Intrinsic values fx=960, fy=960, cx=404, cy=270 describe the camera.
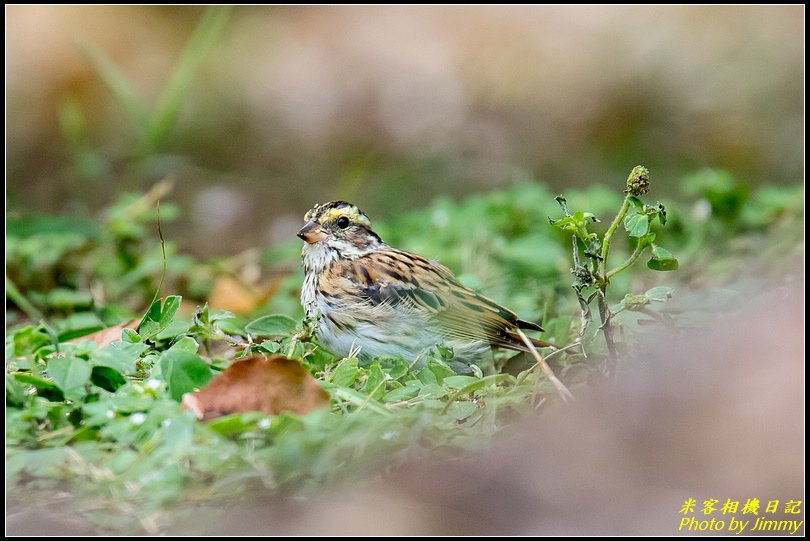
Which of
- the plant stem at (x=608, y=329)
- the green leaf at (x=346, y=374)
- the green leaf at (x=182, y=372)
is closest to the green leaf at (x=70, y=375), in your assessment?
the green leaf at (x=182, y=372)

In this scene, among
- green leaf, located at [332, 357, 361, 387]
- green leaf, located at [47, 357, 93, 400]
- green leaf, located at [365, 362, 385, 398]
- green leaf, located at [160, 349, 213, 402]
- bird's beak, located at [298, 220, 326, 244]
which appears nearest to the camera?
green leaf, located at [47, 357, 93, 400]

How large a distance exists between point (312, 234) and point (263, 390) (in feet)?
6.21

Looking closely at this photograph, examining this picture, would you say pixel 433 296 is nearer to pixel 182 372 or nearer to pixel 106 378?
pixel 182 372

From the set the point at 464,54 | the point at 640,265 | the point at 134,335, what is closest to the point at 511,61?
the point at 464,54

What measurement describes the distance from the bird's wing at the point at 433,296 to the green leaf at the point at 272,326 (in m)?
0.48

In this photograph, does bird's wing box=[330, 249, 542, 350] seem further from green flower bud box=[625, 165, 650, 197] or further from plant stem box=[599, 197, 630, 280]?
green flower bud box=[625, 165, 650, 197]

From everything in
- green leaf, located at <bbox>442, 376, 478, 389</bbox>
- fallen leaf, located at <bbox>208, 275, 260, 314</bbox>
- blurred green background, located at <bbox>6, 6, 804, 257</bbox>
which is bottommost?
green leaf, located at <bbox>442, 376, 478, 389</bbox>

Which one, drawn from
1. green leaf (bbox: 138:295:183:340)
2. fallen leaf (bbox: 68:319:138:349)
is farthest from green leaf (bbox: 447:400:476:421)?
fallen leaf (bbox: 68:319:138:349)

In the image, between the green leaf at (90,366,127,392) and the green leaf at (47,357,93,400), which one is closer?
the green leaf at (47,357,93,400)

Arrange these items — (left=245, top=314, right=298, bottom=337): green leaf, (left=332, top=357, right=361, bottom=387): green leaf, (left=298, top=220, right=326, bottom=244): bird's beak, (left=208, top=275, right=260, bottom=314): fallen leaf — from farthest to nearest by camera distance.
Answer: (left=208, top=275, right=260, bottom=314): fallen leaf, (left=298, top=220, right=326, bottom=244): bird's beak, (left=245, top=314, right=298, bottom=337): green leaf, (left=332, top=357, right=361, bottom=387): green leaf

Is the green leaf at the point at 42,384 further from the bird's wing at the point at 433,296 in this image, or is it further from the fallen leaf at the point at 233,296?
the fallen leaf at the point at 233,296

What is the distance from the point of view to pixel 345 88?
36.4 feet

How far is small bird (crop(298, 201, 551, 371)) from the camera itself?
4.31 m

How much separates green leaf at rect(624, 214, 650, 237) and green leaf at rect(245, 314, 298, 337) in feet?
5.24
